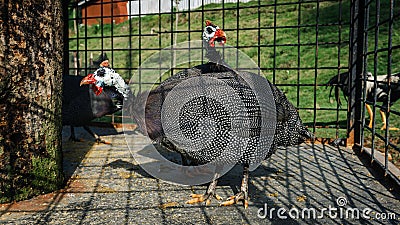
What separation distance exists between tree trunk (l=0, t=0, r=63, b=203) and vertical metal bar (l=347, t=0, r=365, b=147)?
293cm

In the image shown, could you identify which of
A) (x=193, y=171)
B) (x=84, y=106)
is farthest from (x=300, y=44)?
(x=84, y=106)

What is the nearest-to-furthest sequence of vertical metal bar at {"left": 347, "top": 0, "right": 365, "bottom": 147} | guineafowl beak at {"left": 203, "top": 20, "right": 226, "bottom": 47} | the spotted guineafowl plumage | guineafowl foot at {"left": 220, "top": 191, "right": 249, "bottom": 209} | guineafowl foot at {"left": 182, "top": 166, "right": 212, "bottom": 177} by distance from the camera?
the spotted guineafowl plumage < guineafowl foot at {"left": 220, "top": 191, "right": 249, "bottom": 209} < guineafowl foot at {"left": 182, "top": 166, "right": 212, "bottom": 177} < guineafowl beak at {"left": 203, "top": 20, "right": 226, "bottom": 47} < vertical metal bar at {"left": 347, "top": 0, "right": 365, "bottom": 147}

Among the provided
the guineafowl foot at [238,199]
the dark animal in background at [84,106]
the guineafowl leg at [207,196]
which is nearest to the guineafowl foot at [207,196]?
the guineafowl leg at [207,196]

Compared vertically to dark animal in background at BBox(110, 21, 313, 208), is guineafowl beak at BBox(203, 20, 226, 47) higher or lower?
higher

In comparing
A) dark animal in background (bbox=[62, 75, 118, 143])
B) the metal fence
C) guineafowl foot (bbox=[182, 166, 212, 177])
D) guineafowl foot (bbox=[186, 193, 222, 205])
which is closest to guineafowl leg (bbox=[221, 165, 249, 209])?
guineafowl foot (bbox=[186, 193, 222, 205])

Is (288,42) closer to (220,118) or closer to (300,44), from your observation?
(300,44)

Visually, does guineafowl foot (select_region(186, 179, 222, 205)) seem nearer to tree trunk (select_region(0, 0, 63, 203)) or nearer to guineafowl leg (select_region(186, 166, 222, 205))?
guineafowl leg (select_region(186, 166, 222, 205))

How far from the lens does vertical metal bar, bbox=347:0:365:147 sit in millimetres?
4191

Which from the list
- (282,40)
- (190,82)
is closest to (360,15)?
(190,82)

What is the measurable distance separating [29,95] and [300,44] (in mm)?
2996

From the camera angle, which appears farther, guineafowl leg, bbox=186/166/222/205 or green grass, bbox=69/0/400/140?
green grass, bbox=69/0/400/140

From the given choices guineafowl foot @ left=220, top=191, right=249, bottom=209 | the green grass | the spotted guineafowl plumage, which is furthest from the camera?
the green grass

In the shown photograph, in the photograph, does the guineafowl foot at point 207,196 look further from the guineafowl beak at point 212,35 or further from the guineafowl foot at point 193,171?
the guineafowl beak at point 212,35

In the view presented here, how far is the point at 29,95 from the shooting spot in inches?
99.7
